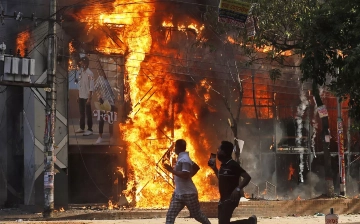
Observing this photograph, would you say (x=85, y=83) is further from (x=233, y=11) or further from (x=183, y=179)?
(x=183, y=179)

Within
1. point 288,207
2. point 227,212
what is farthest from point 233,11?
point 288,207

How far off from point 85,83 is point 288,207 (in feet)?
29.1

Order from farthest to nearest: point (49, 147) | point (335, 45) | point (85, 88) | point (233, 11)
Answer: point (85, 88) → point (49, 147) → point (233, 11) → point (335, 45)

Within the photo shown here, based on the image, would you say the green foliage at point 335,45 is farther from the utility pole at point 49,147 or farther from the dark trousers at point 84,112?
the dark trousers at point 84,112

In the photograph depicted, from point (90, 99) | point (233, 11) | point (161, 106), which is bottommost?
A: point (161, 106)

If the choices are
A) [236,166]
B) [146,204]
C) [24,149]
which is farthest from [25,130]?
[236,166]

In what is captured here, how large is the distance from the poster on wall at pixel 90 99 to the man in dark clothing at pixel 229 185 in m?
15.5

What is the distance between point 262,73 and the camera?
2919cm

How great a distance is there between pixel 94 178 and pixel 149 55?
5.22m

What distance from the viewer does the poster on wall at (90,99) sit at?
25.3 metres

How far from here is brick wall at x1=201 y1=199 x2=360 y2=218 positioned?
20969mm

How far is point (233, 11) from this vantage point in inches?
648

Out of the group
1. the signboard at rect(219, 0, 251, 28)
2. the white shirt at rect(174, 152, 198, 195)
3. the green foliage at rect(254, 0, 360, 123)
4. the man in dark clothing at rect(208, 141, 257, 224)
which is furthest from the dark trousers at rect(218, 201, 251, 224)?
the signboard at rect(219, 0, 251, 28)

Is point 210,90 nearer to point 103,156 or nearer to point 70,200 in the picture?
point 103,156
